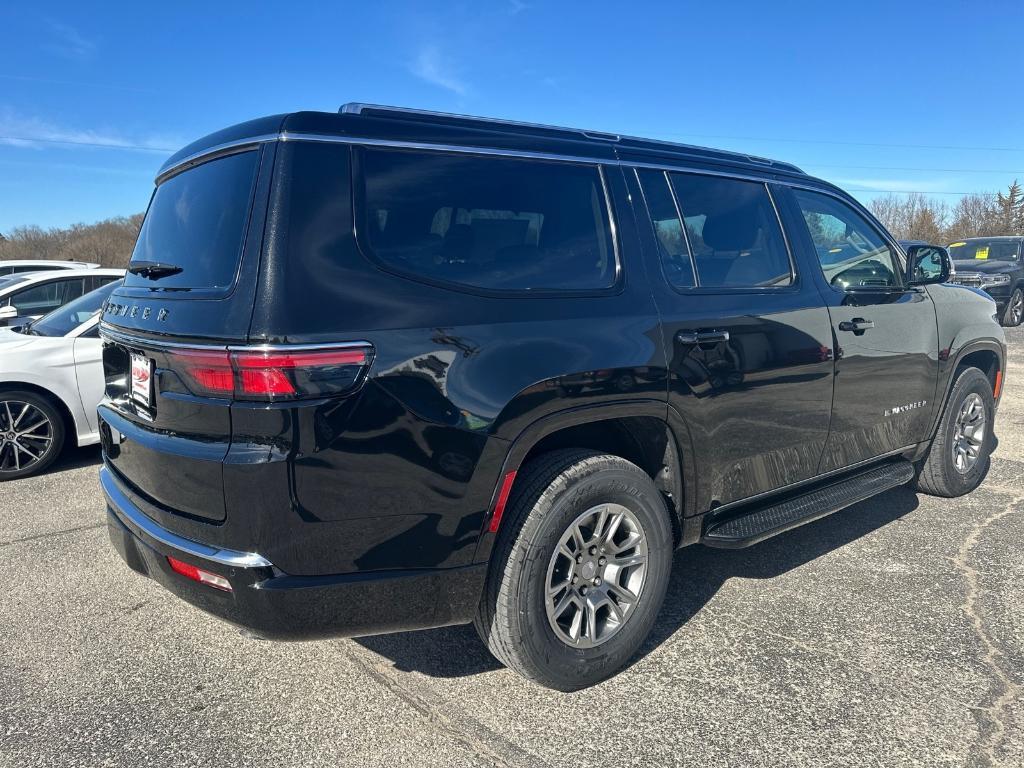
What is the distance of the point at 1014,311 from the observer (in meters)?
15.6

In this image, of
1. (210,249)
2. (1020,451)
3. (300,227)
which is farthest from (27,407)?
(1020,451)

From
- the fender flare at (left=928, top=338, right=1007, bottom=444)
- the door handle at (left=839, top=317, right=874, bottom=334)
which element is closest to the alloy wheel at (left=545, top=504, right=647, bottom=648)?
the door handle at (left=839, top=317, right=874, bottom=334)

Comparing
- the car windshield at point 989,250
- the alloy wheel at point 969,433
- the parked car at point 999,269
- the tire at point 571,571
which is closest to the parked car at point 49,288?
→ the tire at point 571,571

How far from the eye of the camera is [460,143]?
253cm

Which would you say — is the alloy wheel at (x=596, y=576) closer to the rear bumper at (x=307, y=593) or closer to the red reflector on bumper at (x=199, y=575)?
the rear bumper at (x=307, y=593)

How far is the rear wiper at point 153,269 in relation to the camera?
2.55m

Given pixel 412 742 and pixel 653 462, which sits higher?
pixel 653 462

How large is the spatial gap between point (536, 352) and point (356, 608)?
991mm

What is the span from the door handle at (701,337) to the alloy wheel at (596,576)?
70 centimetres

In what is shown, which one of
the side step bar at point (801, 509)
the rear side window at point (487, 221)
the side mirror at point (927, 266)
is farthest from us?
the side mirror at point (927, 266)

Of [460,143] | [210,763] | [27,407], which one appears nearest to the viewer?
[210,763]

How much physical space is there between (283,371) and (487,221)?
0.90 metres

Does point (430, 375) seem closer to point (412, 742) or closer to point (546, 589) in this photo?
point (546, 589)

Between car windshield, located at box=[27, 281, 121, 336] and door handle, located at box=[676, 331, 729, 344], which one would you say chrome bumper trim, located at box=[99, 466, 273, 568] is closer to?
door handle, located at box=[676, 331, 729, 344]
